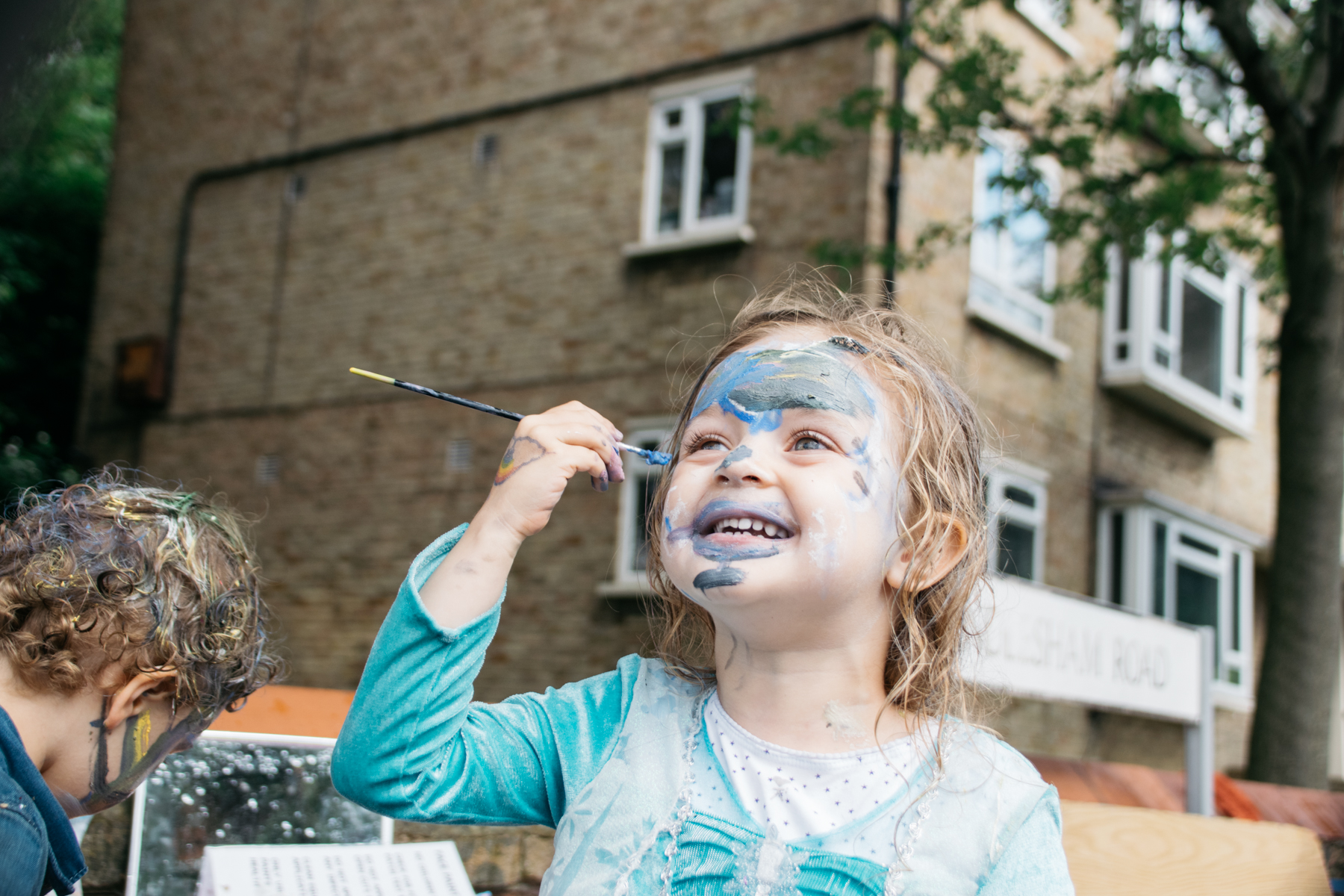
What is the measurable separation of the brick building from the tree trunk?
2042 mm

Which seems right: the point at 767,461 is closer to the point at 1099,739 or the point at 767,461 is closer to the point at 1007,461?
the point at 1007,461

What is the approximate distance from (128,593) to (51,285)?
15.3 metres

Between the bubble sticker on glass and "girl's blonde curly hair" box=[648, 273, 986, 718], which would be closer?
"girl's blonde curly hair" box=[648, 273, 986, 718]

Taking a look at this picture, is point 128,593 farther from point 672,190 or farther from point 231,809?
point 672,190

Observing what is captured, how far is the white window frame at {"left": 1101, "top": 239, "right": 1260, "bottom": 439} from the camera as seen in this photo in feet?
36.7

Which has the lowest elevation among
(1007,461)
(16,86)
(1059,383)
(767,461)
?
(767,461)

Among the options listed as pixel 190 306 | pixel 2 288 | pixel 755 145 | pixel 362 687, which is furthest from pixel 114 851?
Answer: pixel 2 288

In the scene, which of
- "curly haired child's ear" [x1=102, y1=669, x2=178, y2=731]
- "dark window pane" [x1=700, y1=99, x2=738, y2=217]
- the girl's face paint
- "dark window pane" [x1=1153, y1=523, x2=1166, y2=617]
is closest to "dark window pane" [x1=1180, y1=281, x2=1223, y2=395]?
"dark window pane" [x1=1153, y1=523, x2=1166, y2=617]

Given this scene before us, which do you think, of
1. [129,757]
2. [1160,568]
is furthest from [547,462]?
[1160,568]

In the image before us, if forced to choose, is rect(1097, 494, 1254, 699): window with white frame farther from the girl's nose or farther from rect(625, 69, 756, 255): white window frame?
the girl's nose

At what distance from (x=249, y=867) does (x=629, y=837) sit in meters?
0.72

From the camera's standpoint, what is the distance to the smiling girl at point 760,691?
165cm

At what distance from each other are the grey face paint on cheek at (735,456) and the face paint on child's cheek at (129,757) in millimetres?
856

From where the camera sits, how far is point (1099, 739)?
10.4 meters
